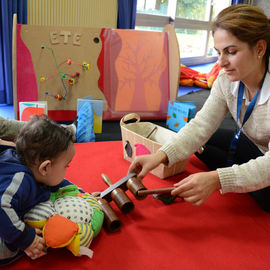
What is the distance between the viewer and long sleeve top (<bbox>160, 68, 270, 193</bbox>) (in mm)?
985

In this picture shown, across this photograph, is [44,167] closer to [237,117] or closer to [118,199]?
[118,199]

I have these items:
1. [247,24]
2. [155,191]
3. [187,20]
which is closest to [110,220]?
[155,191]

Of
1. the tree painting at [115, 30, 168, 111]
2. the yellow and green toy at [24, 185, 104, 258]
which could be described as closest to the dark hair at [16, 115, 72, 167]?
the yellow and green toy at [24, 185, 104, 258]

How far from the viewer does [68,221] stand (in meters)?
0.85

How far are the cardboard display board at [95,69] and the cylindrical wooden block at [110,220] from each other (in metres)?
1.33

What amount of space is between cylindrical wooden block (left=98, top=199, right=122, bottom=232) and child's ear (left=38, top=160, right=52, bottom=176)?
A: 0.28 meters

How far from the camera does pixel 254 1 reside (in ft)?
18.6

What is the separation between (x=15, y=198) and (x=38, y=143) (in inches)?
6.2

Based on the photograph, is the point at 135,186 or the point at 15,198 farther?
the point at 135,186

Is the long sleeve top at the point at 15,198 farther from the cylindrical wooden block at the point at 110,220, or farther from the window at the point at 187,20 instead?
the window at the point at 187,20

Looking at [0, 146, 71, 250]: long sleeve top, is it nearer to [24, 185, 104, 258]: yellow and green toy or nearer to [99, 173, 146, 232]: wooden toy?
[24, 185, 104, 258]: yellow and green toy

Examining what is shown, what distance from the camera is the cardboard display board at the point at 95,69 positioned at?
2.04 metres

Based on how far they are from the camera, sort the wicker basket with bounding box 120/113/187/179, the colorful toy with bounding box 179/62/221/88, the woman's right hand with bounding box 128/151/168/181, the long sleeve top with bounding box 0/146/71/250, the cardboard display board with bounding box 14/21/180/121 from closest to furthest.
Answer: the long sleeve top with bounding box 0/146/71/250, the woman's right hand with bounding box 128/151/168/181, the wicker basket with bounding box 120/113/187/179, the cardboard display board with bounding box 14/21/180/121, the colorful toy with bounding box 179/62/221/88

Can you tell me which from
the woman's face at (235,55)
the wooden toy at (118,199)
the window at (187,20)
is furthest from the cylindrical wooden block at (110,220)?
the window at (187,20)
